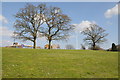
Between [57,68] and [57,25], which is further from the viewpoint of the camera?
[57,25]

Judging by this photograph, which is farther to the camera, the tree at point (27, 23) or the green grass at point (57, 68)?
the tree at point (27, 23)

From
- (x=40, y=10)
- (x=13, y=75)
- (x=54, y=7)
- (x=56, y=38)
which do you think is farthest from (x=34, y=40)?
(x=13, y=75)

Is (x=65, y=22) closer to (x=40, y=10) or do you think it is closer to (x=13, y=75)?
(x=40, y=10)

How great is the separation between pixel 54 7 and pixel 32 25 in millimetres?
6788

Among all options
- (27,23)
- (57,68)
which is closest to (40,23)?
(27,23)

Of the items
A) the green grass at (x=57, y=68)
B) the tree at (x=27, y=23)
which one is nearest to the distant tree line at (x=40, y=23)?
the tree at (x=27, y=23)

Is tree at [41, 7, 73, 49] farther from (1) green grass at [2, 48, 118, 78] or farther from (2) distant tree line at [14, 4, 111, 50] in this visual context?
(1) green grass at [2, 48, 118, 78]

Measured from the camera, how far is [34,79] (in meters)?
5.99

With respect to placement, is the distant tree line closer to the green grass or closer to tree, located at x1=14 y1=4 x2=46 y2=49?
tree, located at x1=14 y1=4 x2=46 y2=49

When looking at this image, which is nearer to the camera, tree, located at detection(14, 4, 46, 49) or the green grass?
the green grass

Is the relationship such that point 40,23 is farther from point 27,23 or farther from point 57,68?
point 57,68

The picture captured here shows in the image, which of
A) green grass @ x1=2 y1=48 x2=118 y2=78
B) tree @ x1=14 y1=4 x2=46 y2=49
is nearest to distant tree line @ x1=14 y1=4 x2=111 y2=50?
tree @ x1=14 y1=4 x2=46 y2=49

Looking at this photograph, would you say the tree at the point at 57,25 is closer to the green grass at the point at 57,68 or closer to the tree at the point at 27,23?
the tree at the point at 27,23

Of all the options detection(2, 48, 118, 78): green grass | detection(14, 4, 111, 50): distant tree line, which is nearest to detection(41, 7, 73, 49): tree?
detection(14, 4, 111, 50): distant tree line
